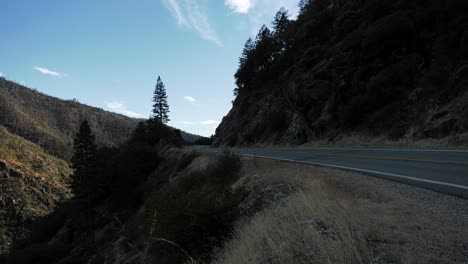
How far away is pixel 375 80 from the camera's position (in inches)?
978

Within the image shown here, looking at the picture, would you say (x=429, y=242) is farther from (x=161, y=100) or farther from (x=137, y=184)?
(x=161, y=100)

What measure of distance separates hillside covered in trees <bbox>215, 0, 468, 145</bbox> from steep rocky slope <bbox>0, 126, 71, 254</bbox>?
100 metres

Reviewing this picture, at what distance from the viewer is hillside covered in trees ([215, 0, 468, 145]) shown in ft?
63.1

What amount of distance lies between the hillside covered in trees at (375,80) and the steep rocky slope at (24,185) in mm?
100222

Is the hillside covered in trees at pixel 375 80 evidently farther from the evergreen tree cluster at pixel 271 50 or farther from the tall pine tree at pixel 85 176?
the tall pine tree at pixel 85 176

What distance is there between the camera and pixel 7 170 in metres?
148

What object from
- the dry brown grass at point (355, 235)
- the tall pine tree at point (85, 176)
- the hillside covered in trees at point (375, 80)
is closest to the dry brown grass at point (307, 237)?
the dry brown grass at point (355, 235)

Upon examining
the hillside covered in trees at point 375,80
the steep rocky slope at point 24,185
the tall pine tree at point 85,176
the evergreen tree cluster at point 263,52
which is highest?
the evergreen tree cluster at point 263,52

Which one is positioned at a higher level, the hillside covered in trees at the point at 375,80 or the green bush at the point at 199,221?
the hillside covered in trees at the point at 375,80

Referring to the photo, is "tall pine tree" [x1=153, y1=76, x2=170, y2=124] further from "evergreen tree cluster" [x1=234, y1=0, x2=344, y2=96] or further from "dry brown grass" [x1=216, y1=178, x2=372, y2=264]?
"dry brown grass" [x1=216, y1=178, x2=372, y2=264]

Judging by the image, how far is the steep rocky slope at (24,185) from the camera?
121262 millimetres

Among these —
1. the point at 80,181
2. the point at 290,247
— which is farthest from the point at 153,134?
the point at 290,247

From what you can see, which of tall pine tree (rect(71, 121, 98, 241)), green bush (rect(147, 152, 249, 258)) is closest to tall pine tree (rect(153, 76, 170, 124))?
tall pine tree (rect(71, 121, 98, 241))

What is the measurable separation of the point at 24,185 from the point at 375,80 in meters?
171
